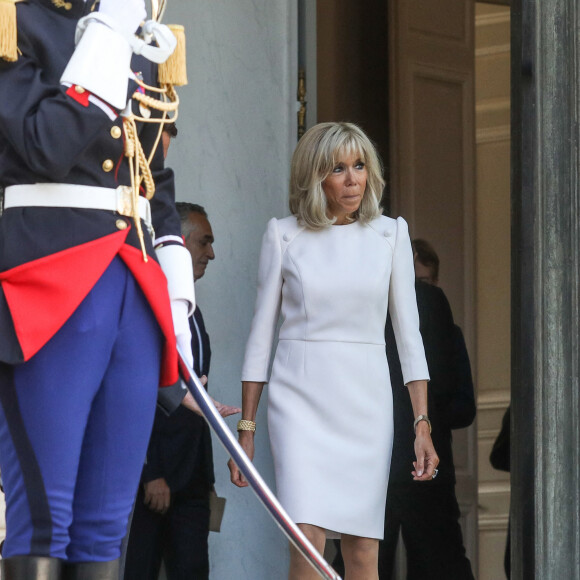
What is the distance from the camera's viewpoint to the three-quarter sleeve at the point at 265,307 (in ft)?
12.5

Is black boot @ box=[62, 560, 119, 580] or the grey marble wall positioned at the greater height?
the grey marble wall

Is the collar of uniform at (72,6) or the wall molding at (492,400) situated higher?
the collar of uniform at (72,6)

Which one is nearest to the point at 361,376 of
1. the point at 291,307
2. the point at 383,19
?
the point at 291,307

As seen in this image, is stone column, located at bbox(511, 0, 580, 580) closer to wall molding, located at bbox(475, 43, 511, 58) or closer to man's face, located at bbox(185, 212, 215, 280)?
man's face, located at bbox(185, 212, 215, 280)

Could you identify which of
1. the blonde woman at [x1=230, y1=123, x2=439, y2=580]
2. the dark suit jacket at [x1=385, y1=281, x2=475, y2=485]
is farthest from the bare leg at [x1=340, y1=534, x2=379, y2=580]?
the dark suit jacket at [x1=385, y1=281, x2=475, y2=485]

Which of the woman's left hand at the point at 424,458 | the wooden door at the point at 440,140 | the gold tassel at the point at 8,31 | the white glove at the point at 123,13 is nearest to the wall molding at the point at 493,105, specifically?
the wooden door at the point at 440,140

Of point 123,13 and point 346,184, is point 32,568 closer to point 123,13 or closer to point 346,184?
point 123,13

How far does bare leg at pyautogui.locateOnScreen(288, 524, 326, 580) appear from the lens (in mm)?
3543

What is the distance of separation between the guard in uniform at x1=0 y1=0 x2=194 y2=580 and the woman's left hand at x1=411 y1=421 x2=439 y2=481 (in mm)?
1482

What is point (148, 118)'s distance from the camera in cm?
247

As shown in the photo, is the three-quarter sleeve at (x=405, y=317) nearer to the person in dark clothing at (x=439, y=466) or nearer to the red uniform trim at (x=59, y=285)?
the person in dark clothing at (x=439, y=466)

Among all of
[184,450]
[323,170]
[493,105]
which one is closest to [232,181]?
[323,170]

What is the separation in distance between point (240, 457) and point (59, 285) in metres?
0.49

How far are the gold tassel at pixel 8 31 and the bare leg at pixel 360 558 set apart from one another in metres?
1.92
